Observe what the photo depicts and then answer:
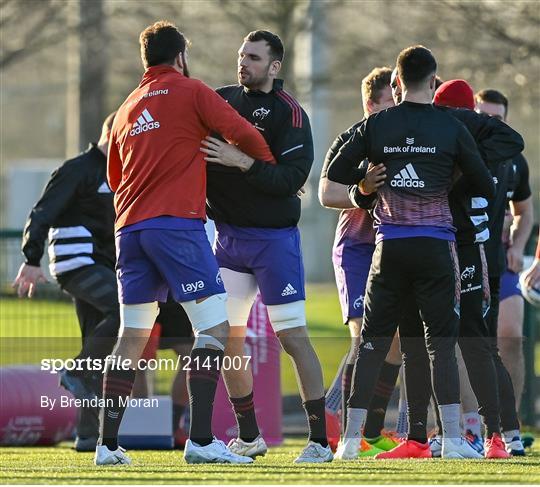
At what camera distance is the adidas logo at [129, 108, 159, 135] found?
7922 mm

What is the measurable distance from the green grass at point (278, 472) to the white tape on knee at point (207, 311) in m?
0.73

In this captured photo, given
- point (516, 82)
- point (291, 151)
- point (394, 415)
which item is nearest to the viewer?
point (291, 151)

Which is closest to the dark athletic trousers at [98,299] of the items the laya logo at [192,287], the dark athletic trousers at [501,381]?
the laya logo at [192,287]

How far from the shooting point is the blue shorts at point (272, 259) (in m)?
8.34

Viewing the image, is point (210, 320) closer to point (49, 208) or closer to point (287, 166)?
point (287, 166)

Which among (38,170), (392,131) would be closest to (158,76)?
(392,131)

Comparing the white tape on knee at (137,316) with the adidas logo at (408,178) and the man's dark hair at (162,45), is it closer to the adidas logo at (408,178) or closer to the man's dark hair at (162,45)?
the man's dark hair at (162,45)

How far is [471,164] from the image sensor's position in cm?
806

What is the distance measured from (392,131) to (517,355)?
10.1 feet

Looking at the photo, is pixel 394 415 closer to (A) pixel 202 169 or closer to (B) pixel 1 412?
(B) pixel 1 412

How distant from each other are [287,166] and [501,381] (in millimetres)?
2014

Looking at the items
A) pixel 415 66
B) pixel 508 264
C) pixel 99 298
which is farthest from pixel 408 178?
pixel 99 298

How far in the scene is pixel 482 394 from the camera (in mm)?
8688

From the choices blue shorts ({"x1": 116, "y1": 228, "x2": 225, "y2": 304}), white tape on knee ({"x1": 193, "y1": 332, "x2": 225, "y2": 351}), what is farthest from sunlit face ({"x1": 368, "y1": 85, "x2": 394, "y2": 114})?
white tape on knee ({"x1": 193, "y1": 332, "x2": 225, "y2": 351})
